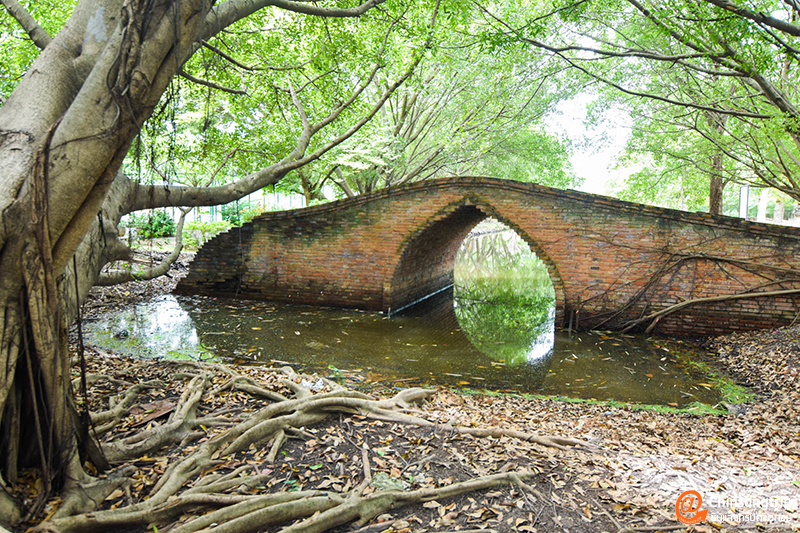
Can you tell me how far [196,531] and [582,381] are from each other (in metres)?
6.24

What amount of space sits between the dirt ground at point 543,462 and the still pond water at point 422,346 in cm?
131

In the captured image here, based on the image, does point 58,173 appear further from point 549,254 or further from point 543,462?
point 549,254

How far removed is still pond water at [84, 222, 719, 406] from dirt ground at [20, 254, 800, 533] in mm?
1308

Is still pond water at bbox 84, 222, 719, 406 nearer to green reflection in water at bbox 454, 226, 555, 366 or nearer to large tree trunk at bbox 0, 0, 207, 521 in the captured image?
green reflection in water at bbox 454, 226, 555, 366

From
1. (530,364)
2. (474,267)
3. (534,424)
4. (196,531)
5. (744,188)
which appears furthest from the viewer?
(474,267)

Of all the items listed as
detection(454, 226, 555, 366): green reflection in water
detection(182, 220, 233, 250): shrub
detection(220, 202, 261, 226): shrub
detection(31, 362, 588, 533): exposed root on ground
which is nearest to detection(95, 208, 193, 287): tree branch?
detection(31, 362, 588, 533): exposed root on ground

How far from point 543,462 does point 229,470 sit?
7.66ft

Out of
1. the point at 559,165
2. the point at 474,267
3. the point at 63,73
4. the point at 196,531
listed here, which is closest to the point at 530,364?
the point at 196,531

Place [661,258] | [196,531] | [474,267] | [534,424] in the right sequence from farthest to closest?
[474,267] < [661,258] < [534,424] < [196,531]

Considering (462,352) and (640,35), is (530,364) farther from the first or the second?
(640,35)

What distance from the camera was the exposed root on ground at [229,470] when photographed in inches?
108

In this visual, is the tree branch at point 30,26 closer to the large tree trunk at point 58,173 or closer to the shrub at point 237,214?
the large tree trunk at point 58,173

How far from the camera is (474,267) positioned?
2223 centimetres

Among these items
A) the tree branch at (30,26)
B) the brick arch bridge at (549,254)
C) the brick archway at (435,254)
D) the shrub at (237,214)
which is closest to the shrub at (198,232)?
the shrub at (237,214)
